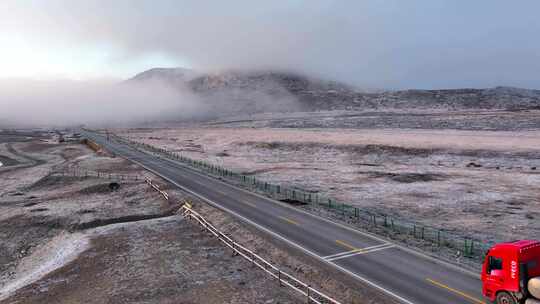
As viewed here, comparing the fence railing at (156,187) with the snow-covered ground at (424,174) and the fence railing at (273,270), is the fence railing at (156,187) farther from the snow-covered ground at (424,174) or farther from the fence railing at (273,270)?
the snow-covered ground at (424,174)

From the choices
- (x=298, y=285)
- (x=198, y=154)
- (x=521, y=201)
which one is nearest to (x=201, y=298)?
(x=298, y=285)

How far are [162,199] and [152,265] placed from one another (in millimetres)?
21004

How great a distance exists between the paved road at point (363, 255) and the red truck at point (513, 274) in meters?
1.78

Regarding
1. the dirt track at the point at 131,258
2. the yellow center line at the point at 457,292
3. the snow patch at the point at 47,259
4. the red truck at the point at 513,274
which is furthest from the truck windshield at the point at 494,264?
the snow patch at the point at 47,259

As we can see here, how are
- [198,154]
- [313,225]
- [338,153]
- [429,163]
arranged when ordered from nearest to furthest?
1. [313,225]
2. [429,163]
3. [338,153]
4. [198,154]

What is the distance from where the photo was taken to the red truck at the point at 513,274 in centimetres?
1780

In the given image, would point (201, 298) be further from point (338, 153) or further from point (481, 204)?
point (338, 153)

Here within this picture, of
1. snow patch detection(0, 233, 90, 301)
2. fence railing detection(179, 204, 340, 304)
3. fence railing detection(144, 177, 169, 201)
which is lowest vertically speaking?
snow patch detection(0, 233, 90, 301)

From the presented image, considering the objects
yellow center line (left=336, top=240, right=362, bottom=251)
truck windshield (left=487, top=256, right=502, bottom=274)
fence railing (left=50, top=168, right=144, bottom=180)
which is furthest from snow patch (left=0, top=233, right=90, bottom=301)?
truck windshield (left=487, top=256, right=502, bottom=274)

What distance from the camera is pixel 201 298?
72.8 ft

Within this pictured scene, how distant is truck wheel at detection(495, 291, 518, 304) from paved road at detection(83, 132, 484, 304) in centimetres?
160

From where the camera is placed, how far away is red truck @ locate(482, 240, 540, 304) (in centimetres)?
1780

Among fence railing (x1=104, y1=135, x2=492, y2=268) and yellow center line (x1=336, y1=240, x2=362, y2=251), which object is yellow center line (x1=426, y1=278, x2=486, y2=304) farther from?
yellow center line (x1=336, y1=240, x2=362, y2=251)

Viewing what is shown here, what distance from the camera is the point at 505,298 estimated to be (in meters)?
18.6
